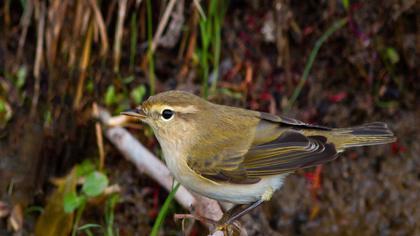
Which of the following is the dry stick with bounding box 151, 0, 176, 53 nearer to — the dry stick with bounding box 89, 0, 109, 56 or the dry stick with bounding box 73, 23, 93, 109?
the dry stick with bounding box 89, 0, 109, 56

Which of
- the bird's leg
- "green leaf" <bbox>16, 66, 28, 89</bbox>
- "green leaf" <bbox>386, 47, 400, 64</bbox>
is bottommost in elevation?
"green leaf" <bbox>16, 66, 28, 89</bbox>

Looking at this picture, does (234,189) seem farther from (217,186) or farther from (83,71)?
(83,71)

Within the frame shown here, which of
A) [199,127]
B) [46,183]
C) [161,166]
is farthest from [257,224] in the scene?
[46,183]

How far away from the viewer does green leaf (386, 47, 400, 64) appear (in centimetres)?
691

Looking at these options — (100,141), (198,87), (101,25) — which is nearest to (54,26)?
(101,25)

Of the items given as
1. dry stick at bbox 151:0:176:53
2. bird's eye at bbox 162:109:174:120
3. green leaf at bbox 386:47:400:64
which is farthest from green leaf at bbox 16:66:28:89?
green leaf at bbox 386:47:400:64

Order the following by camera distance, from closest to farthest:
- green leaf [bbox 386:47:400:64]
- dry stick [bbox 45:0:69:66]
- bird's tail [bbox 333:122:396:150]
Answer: bird's tail [bbox 333:122:396:150] < dry stick [bbox 45:0:69:66] < green leaf [bbox 386:47:400:64]

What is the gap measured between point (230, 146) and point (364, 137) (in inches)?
36.2

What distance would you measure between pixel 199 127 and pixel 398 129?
2.77 m

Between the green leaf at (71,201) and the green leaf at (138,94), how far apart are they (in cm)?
101

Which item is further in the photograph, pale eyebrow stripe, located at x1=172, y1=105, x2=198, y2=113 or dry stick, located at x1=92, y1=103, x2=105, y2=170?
dry stick, located at x1=92, y1=103, x2=105, y2=170

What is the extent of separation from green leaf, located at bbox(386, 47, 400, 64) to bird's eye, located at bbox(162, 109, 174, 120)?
276 centimetres

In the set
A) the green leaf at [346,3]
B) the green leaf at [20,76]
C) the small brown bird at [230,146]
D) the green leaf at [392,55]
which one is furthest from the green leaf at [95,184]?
the green leaf at [392,55]

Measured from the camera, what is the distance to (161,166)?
5.90 meters
